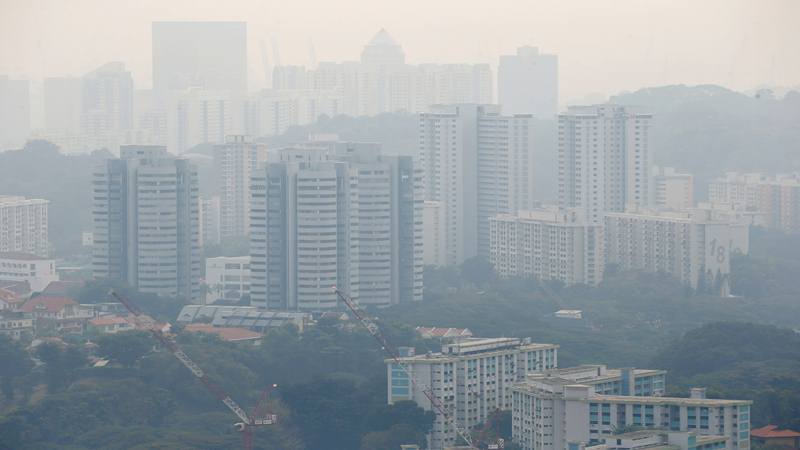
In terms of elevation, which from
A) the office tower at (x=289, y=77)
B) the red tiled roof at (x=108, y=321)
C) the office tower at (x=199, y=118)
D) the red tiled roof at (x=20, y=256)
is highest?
the office tower at (x=289, y=77)

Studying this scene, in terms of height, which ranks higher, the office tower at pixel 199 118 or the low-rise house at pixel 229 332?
the office tower at pixel 199 118

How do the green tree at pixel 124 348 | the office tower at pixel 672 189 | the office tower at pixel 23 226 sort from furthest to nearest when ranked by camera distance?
the office tower at pixel 672 189
the office tower at pixel 23 226
the green tree at pixel 124 348

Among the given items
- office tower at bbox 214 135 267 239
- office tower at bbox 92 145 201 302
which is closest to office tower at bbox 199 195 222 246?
office tower at bbox 214 135 267 239

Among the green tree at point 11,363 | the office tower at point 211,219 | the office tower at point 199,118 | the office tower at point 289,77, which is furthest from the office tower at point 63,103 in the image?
the green tree at point 11,363

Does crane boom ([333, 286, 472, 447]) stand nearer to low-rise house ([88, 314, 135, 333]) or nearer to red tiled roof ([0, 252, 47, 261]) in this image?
low-rise house ([88, 314, 135, 333])

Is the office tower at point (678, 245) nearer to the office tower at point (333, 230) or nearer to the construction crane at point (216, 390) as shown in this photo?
the office tower at point (333, 230)

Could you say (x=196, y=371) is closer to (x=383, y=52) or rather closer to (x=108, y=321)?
(x=108, y=321)
